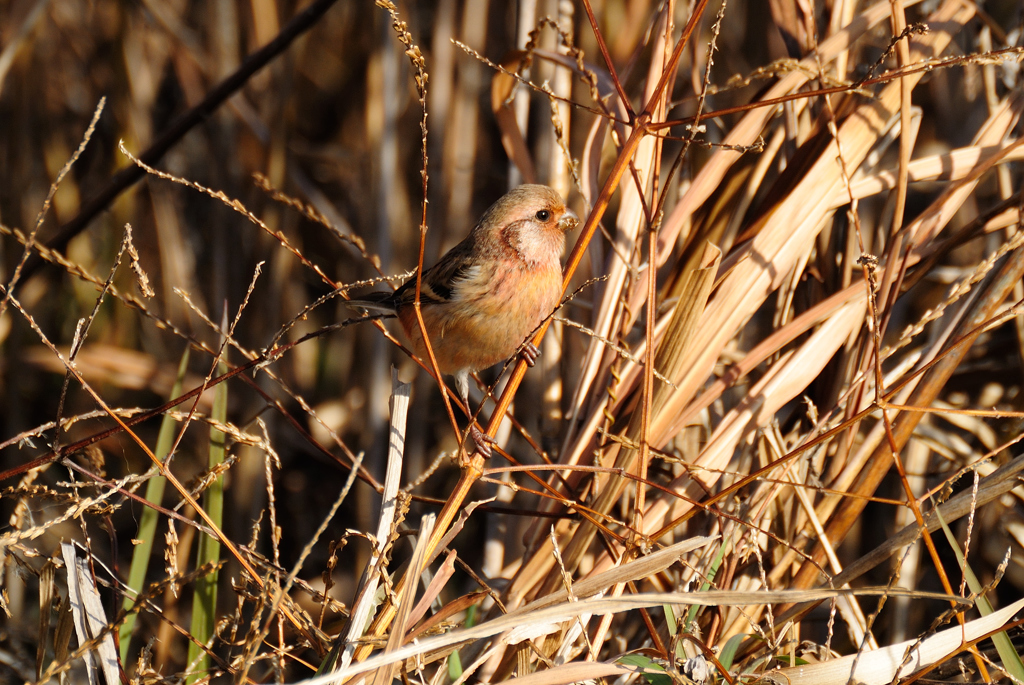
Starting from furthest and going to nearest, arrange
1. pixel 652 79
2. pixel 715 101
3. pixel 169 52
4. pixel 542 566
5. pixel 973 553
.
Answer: pixel 169 52
pixel 715 101
pixel 973 553
pixel 652 79
pixel 542 566

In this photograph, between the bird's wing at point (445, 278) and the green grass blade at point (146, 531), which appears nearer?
the green grass blade at point (146, 531)

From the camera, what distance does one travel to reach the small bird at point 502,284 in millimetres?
2576

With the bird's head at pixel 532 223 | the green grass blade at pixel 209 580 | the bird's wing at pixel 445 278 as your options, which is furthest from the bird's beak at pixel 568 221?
the green grass blade at pixel 209 580

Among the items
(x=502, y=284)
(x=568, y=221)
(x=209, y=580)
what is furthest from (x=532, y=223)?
(x=209, y=580)

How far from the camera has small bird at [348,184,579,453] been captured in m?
2.58

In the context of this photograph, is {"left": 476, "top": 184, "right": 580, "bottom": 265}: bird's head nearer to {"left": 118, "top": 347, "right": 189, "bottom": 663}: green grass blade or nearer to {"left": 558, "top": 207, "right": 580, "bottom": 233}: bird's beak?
{"left": 558, "top": 207, "right": 580, "bottom": 233}: bird's beak

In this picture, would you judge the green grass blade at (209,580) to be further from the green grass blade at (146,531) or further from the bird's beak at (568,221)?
the bird's beak at (568,221)

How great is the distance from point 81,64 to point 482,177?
2.54 m

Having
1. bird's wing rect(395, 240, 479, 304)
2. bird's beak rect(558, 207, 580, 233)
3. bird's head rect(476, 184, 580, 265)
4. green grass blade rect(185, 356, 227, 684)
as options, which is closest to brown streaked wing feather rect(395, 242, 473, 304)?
bird's wing rect(395, 240, 479, 304)

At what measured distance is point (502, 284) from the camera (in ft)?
8.61

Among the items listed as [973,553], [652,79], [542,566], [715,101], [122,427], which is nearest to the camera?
→ [122,427]

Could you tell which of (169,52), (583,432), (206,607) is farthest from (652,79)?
(169,52)

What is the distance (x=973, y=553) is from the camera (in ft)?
8.54

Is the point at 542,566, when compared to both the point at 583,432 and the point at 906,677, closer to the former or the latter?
the point at 583,432
